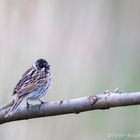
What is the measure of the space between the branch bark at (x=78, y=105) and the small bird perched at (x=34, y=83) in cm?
63

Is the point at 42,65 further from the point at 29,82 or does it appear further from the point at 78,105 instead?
the point at 78,105

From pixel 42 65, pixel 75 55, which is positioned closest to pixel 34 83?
pixel 42 65

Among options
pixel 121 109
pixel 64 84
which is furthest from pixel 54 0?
pixel 121 109

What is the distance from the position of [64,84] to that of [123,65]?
0.61 metres

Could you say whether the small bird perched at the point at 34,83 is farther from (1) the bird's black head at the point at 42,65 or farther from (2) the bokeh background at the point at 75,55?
(2) the bokeh background at the point at 75,55

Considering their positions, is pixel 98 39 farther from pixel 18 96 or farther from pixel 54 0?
pixel 18 96

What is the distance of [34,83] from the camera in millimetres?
3852

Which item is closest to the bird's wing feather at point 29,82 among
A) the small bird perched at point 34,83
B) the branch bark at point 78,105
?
the small bird perched at point 34,83

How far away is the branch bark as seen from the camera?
2.58 m

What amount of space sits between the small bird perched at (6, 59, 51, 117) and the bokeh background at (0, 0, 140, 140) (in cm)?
65

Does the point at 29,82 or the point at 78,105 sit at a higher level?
the point at 29,82

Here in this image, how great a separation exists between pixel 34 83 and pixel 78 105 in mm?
1194

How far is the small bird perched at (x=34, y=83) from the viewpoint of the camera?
363 cm

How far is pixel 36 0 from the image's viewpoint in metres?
5.10
